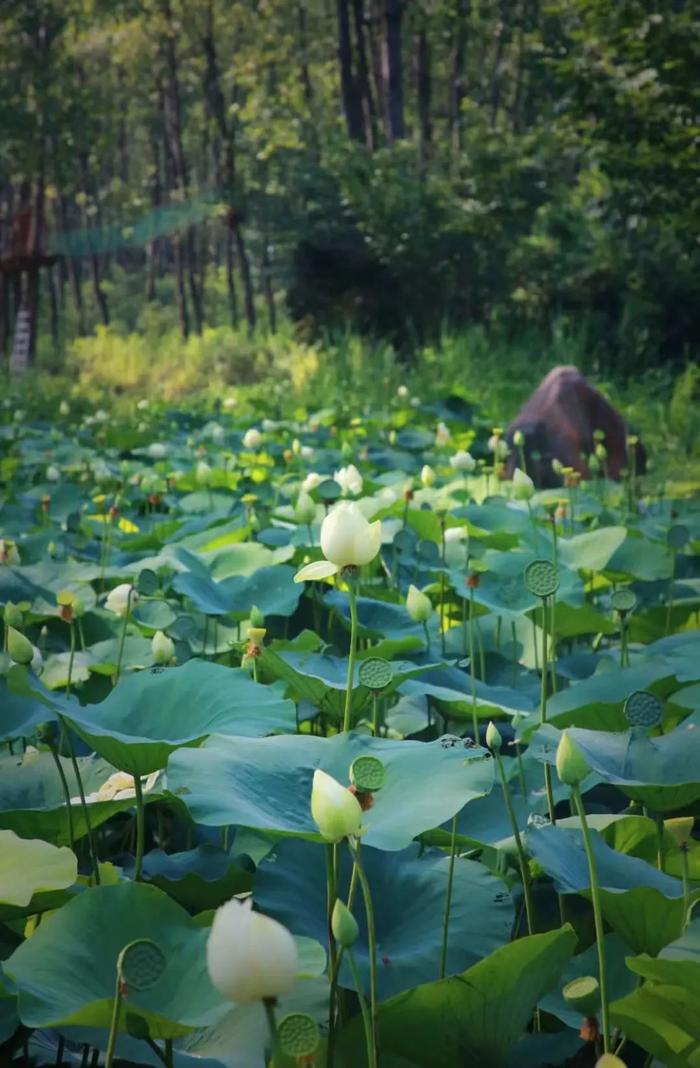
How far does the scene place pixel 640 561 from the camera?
2146mm

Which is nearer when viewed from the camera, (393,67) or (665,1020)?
(665,1020)

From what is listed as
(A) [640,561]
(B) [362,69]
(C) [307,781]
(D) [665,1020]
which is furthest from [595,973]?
(B) [362,69]

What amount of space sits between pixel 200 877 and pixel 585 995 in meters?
0.42

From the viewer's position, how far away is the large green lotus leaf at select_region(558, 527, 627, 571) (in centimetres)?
202

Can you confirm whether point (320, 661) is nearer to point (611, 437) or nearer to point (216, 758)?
point (216, 758)

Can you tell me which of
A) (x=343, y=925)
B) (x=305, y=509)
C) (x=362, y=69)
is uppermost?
(x=362, y=69)

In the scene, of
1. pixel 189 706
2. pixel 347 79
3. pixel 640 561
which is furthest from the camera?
pixel 347 79

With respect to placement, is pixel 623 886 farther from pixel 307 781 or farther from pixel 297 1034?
pixel 297 1034

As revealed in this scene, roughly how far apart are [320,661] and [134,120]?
2582 centimetres

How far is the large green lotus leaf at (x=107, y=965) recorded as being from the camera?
706mm

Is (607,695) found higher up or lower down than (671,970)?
lower down

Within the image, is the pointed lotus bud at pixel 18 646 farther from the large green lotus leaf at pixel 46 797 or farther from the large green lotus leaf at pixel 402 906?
the large green lotus leaf at pixel 402 906

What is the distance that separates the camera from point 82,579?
209cm

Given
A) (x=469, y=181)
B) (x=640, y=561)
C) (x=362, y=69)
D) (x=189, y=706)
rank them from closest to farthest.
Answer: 1. (x=189, y=706)
2. (x=640, y=561)
3. (x=469, y=181)
4. (x=362, y=69)
